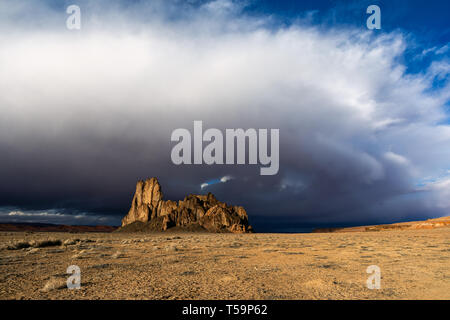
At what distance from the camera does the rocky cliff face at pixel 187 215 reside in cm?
16562

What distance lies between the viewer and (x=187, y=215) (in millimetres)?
177750

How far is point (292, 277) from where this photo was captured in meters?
11.6

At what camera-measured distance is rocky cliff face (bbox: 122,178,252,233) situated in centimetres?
16562

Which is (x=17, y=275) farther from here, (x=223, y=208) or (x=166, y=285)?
(x=223, y=208)

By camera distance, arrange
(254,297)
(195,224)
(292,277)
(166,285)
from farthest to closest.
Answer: (195,224) < (292,277) < (166,285) < (254,297)

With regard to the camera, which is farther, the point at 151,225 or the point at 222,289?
the point at 151,225

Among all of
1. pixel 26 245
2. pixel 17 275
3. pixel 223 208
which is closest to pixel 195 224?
pixel 223 208
